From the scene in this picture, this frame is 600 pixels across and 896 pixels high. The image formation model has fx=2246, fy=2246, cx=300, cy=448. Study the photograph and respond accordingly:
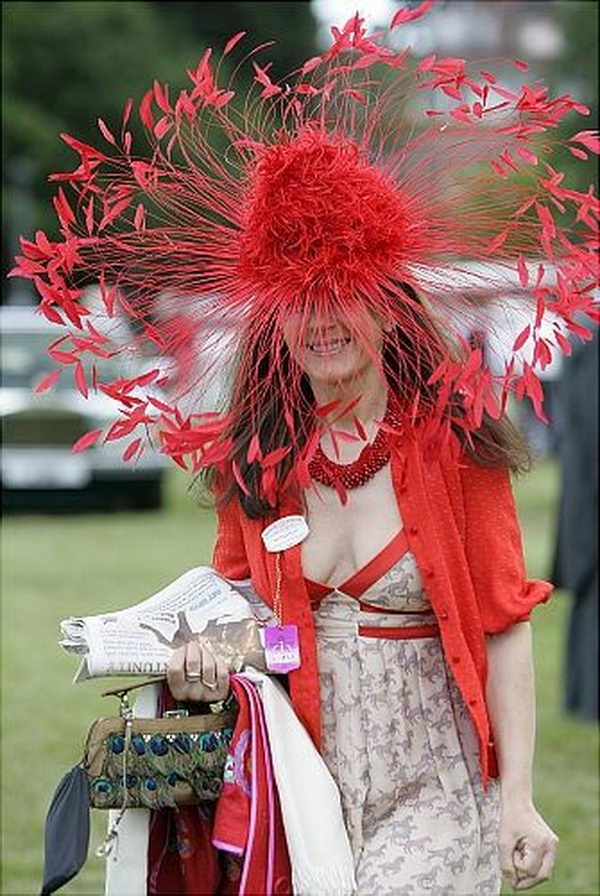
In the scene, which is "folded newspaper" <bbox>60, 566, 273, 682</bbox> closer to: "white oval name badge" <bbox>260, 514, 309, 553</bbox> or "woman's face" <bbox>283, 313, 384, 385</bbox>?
"white oval name badge" <bbox>260, 514, 309, 553</bbox>

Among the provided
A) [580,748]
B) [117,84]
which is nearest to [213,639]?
[580,748]

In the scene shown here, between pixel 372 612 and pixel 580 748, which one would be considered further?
pixel 580 748

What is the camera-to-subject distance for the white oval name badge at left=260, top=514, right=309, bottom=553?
4.01 m

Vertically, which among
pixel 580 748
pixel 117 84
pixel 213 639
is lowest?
pixel 580 748

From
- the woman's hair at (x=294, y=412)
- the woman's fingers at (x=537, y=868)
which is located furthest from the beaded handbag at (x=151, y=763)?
the woman's fingers at (x=537, y=868)

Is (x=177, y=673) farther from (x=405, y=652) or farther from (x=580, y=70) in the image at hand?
(x=580, y=70)

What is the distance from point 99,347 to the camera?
4.06 meters

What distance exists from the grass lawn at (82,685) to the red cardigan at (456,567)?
3039 mm

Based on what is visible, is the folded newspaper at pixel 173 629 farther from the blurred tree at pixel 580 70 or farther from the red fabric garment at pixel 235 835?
the blurred tree at pixel 580 70

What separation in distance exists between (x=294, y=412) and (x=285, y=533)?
0.78 feet

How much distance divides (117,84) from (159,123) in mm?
13571

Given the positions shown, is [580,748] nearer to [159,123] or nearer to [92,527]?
[159,123]

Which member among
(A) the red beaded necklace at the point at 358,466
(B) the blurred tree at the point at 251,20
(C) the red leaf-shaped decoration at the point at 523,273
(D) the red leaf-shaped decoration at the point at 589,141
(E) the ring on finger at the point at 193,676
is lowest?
(E) the ring on finger at the point at 193,676

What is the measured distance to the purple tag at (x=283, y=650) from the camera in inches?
156
